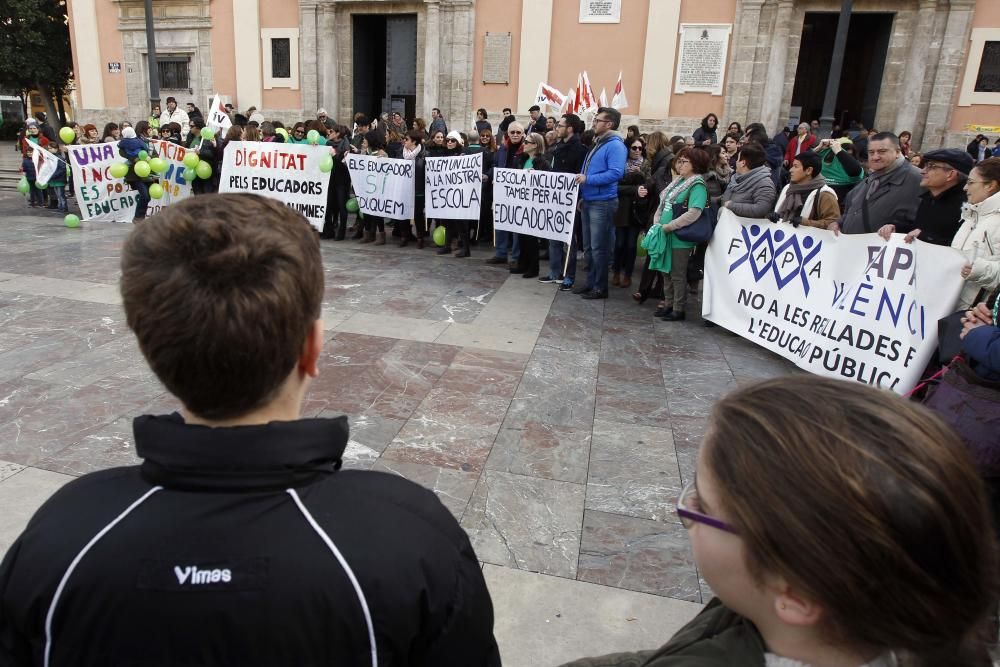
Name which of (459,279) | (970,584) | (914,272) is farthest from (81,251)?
(970,584)

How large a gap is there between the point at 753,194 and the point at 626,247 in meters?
2.05

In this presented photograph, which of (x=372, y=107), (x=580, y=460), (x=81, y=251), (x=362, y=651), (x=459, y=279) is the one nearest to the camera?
(x=362, y=651)

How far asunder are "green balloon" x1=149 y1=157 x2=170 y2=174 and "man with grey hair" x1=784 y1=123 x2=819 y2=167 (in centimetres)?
1070

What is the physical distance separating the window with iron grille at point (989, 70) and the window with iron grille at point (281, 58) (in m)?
18.0

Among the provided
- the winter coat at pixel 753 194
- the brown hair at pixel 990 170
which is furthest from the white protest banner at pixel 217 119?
the brown hair at pixel 990 170

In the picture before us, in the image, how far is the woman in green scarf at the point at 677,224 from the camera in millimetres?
6496

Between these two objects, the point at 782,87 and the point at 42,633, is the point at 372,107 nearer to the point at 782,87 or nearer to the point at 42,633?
the point at 782,87

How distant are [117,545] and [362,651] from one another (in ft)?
1.16

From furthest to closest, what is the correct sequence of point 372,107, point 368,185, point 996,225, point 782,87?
point 372,107
point 782,87
point 368,185
point 996,225

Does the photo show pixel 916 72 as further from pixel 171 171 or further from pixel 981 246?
pixel 171 171

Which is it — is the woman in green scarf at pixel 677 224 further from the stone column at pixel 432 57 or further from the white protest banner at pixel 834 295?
the stone column at pixel 432 57

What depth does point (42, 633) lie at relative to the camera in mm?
967

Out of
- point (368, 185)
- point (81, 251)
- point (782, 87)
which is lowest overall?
point (81, 251)

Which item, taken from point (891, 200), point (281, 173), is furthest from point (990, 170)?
point (281, 173)
